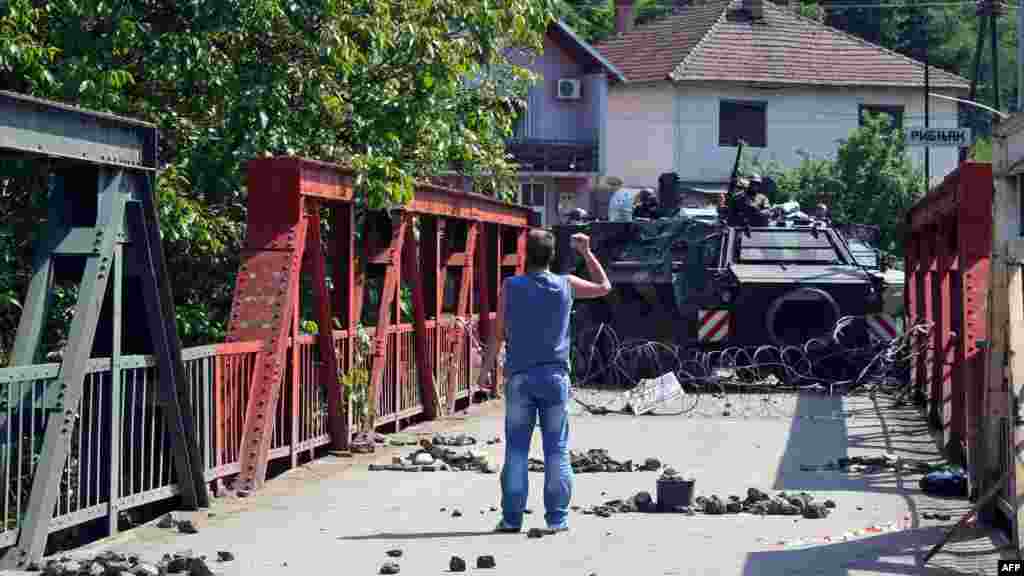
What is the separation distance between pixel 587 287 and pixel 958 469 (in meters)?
3.91

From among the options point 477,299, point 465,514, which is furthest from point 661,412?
point 465,514

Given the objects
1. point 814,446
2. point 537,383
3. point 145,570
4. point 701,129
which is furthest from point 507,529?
point 701,129

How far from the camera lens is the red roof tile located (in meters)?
53.4

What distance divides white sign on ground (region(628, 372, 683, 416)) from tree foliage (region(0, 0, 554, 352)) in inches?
159

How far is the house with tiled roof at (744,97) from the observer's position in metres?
52.7

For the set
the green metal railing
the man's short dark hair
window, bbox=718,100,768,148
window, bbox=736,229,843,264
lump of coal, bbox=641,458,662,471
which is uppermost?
window, bbox=718,100,768,148

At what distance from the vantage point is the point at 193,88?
Result: 15555 mm

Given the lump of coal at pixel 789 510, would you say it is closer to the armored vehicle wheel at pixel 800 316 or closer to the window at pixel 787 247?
the armored vehicle wheel at pixel 800 316

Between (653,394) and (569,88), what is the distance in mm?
Result: 32177

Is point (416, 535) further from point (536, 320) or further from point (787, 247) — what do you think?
point (787, 247)

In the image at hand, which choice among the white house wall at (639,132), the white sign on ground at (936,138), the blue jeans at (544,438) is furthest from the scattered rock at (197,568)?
the white house wall at (639,132)

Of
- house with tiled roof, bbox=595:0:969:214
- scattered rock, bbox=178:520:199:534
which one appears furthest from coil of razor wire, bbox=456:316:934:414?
house with tiled roof, bbox=595:0:969:214

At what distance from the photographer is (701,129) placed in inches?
2078

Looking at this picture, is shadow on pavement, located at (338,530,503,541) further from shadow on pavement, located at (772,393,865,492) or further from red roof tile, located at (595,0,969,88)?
red roof tile, located at (595,0,969,88)
